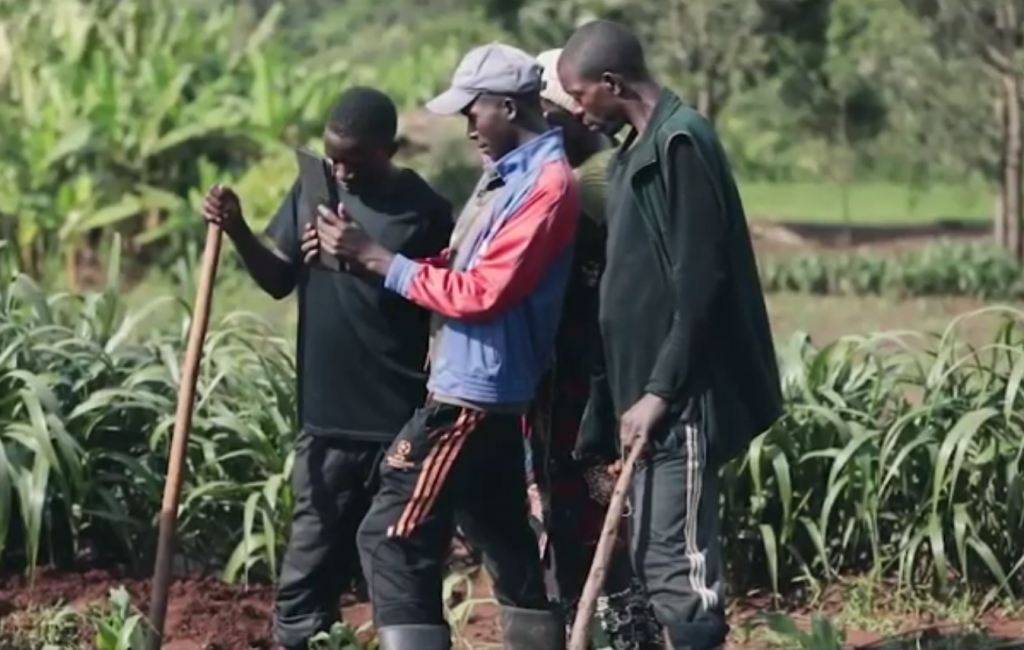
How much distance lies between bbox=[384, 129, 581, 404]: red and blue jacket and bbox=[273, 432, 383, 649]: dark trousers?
0.58 m

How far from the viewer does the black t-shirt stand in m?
6.00

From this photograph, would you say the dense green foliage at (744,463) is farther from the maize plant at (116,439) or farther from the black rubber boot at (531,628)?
the black rubber boot at (531,628)

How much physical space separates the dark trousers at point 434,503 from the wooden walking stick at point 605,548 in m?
0.44

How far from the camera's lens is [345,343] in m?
6.02

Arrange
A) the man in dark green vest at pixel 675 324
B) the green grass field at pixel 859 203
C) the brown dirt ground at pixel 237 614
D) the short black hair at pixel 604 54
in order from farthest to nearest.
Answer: the green grass field at pixel 859 203 < the brown dirt ground at pixel 237 614 < the short black hair at pixel 604 54 < the man in dark green vest at pixel 675 324

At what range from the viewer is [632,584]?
6043 millimetres

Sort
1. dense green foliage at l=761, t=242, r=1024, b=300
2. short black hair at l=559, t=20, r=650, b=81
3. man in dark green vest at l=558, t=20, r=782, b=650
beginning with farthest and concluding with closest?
dense green foliage at l=761, t=242, r=1024, b=300, short black hair at l=559, t=20, r=650, b=81, man in dark green vest at l=558, t=20, r=782, b=650

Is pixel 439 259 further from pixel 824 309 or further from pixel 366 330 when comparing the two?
pixel 824 309

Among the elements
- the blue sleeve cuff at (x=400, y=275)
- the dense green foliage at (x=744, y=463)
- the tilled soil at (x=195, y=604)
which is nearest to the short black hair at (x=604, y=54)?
the blue sleeve cuff at (x=400, y=275)

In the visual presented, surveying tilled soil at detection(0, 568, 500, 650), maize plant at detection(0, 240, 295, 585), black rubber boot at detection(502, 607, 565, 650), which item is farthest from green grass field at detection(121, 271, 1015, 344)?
black rubber boot at detection(502, 607, 565, 650)

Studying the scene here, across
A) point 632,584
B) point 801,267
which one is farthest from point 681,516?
point 801,267

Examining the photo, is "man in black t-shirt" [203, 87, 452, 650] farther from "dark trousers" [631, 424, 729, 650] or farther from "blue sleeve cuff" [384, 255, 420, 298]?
"dark trousers" [631, 424, 729, 650]

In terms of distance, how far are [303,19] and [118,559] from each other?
52.8 meters

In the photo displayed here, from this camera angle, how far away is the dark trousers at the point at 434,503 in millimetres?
5562
